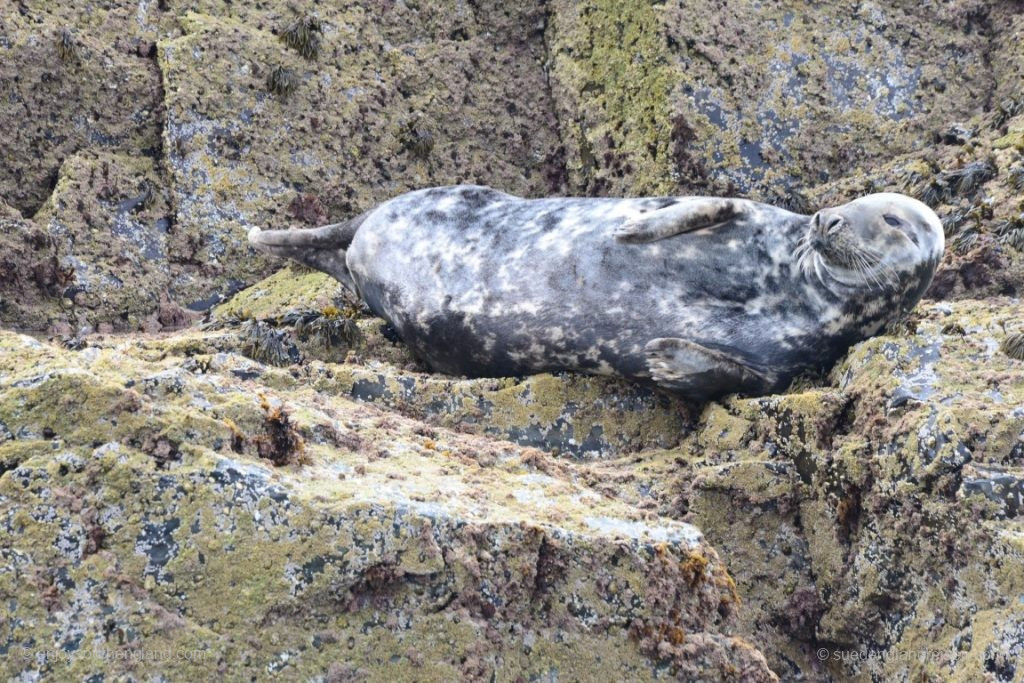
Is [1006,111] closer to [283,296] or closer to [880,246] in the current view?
[880,246]

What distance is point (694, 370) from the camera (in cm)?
524

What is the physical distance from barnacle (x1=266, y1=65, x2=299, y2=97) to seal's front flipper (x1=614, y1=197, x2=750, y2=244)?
280cm

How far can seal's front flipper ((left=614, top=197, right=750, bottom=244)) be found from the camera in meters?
5.69

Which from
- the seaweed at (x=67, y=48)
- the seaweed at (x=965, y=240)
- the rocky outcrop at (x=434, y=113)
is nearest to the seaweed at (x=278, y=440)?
the rocky outcrop at (x=434, y=113)

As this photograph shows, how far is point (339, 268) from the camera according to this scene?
685 centimetres

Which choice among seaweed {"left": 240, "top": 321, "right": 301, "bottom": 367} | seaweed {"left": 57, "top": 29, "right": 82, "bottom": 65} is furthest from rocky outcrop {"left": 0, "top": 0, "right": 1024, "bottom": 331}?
seaweed {"left": 240, "top": 321, "right": 301, "bottom": 367}

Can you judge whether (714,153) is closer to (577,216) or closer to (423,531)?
(577,216)

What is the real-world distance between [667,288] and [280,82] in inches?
127

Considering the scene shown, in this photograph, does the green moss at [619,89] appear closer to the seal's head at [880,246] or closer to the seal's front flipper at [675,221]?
the seal's front flipper at [675,221]

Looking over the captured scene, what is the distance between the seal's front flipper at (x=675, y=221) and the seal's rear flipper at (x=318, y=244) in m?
1.83

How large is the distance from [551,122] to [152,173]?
274 cm

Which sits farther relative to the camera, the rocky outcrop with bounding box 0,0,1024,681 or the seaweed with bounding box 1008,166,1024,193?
the seaweed with bounding box 1008,166,1024,193

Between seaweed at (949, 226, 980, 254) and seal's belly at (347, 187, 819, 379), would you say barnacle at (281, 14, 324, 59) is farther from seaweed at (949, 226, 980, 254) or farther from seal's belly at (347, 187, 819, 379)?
seaweed at (949, 226, 980, 254)

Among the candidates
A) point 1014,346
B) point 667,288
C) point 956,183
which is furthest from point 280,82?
point 1014,346
